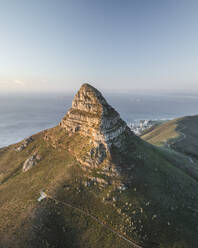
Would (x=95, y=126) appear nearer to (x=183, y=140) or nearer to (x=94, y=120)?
(x=94, y=120)

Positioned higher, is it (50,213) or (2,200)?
(50,213)

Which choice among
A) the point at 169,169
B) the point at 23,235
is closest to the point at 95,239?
the point at 23,235

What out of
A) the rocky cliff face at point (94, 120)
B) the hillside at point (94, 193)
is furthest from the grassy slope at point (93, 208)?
the rocky cliff face at point (94, 120)

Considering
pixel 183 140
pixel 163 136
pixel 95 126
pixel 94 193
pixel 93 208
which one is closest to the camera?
pixel 93 208

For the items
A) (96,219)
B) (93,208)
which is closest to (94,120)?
(93,208)

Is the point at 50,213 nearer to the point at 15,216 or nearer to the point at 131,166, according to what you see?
the point at 15,216

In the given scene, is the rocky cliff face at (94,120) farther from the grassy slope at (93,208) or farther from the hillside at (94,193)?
the grassy slope at (93,208)
